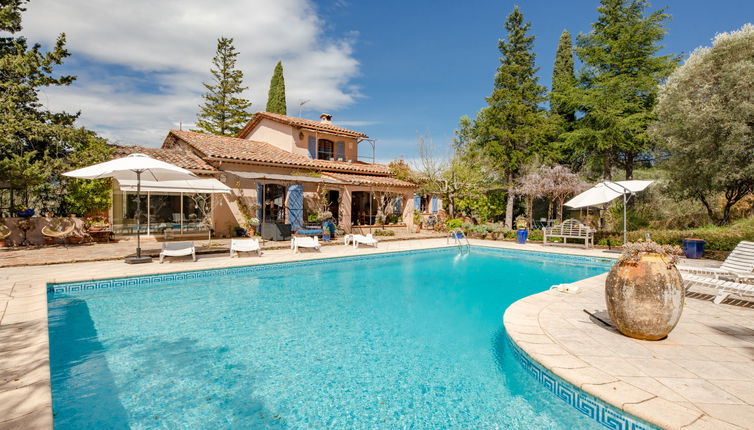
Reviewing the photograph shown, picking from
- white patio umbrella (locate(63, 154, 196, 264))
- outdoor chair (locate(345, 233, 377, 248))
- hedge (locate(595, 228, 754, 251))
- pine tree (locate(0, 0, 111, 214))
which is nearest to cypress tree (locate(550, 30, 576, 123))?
hedge (locate(595, 228, 754, 251))

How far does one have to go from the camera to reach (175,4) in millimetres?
14117

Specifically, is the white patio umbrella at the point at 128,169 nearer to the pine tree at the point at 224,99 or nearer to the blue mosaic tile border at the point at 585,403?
the blue mosaic tile border at the point at 585,403

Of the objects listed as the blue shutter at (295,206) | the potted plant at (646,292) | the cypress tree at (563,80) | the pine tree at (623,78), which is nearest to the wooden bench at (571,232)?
the pine tree at (623,78)

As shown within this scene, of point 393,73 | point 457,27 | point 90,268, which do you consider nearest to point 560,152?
point 457,27

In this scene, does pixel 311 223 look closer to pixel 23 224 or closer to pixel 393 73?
pixel 23 224

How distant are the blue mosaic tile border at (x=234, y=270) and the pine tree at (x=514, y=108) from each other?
32.7 feet

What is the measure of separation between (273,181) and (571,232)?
1481cm

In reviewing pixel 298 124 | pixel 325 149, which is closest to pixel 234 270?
pixel 298 124

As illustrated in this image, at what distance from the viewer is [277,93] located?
34.1 m

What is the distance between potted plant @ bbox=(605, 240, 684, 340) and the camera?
4.45m

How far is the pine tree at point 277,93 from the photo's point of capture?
3403 centimetres

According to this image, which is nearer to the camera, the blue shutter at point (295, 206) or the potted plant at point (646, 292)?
the potted plant at point (646, 292)

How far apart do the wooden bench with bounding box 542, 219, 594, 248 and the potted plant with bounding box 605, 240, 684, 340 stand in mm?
12590

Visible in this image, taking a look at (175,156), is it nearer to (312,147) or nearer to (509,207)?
(312,147)
